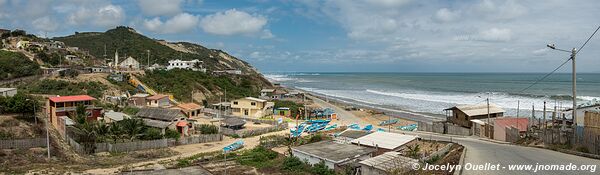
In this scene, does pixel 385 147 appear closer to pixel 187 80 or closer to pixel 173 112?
pixel 173 112

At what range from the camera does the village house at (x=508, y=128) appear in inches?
1028

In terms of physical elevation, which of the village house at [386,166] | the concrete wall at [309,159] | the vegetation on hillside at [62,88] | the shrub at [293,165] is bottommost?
the shrub at [293,165]

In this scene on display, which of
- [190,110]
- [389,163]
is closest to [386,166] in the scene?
[389,163]

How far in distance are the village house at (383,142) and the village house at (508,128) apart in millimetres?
7116

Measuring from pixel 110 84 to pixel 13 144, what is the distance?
94.8ft

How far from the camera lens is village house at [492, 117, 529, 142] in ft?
85.7

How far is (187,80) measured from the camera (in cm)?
6319

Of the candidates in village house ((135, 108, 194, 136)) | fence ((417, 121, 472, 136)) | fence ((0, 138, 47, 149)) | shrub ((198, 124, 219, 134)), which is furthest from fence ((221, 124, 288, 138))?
fence ((0, 138, 47, 149))

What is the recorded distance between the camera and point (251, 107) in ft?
155

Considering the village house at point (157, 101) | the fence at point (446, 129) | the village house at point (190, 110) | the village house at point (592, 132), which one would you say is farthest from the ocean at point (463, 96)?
the village house at point (157, 101)

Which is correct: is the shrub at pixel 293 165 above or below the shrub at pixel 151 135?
below

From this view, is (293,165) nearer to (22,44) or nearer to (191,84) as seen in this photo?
(191,84)

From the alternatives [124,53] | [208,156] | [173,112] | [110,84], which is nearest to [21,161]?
[208,156]

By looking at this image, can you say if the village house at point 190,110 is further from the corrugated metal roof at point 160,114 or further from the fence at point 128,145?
the fence at point 128,145
